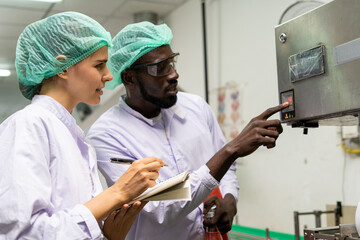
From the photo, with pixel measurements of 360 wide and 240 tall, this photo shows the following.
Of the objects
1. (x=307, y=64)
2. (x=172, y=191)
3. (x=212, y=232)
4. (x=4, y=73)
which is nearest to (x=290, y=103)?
(x=307, y=64)

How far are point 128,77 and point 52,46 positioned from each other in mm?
621

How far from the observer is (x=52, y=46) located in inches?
49.6

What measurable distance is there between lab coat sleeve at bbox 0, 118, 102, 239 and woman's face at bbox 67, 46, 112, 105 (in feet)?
0.62

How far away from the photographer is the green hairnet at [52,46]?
1.23 m

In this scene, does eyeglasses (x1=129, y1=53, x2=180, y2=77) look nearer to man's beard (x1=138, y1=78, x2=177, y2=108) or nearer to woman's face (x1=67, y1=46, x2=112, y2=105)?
man's beard (x1=138, y1=78, x2=177, y2=108)

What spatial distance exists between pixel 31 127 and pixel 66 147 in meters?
0.12

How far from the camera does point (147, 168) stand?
1153 millimetres

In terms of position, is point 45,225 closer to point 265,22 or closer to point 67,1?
point 265,22

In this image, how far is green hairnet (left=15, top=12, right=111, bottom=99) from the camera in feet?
4.04

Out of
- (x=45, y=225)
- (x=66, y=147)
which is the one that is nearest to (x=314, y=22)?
(x=66, y=147)

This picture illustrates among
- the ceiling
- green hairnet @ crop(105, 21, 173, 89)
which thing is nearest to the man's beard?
green hairnet @ crop(105, 21, 173, 89)

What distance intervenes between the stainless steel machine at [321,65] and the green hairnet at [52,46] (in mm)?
582

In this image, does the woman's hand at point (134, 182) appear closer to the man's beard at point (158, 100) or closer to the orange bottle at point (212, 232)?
the orange bottle at point (212, 232)

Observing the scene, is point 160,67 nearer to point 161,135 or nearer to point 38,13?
point 161,135
